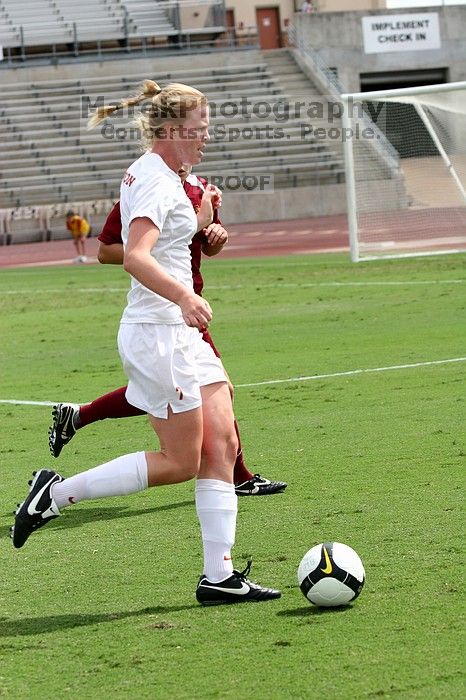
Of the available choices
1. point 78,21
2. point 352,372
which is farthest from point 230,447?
point 78,21

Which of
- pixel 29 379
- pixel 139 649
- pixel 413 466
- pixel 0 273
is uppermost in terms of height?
pixel 139 649

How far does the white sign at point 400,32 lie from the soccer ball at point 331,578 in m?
44.9

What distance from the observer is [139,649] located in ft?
14.0

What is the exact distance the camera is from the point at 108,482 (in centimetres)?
489

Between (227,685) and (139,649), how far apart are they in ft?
1.65

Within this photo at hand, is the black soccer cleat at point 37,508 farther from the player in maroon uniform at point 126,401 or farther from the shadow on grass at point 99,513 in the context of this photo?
the shadow on grass at point 99,513

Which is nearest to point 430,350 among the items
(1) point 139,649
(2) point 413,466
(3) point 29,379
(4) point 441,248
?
(3) point 29,379

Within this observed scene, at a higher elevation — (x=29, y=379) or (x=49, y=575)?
(x=49, y=575)

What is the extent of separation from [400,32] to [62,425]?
43.4 m

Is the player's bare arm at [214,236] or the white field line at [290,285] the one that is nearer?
the player's bare arm at [214,236]

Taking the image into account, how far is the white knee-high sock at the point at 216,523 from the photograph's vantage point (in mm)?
4812

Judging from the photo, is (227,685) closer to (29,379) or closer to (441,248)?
(29,379)

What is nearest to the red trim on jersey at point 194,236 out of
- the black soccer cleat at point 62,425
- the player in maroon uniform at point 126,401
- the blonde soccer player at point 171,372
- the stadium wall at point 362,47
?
the player in maroon uniform at point 126,401

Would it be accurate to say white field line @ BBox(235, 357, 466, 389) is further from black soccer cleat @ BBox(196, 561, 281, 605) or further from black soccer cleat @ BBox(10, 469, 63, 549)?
black soccer cleat @ BBox(196, 561, 281, 605)
